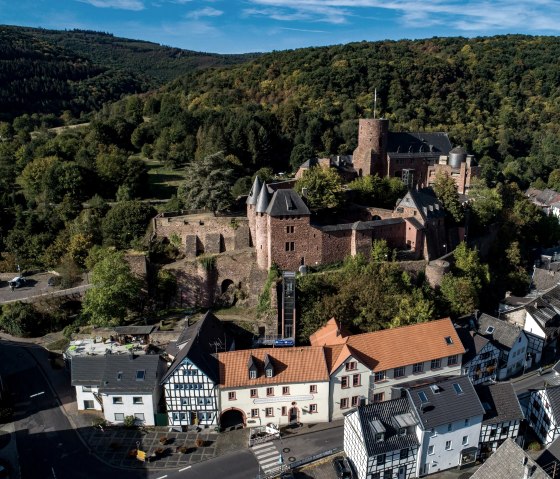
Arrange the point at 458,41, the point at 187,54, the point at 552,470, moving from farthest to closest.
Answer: the point at 187,54 < the point at 458,41 < the point at 552,470

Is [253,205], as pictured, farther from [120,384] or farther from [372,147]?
[120,384]

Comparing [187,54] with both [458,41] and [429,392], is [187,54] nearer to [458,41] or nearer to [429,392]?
[458,41]

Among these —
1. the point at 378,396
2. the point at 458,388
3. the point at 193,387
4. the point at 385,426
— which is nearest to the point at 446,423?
the point at 458,388

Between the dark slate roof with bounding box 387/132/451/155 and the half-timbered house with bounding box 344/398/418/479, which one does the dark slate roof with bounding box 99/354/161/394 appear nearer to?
the half-timbered house with bounding box 344/398/418/479

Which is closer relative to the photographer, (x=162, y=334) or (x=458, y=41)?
(x=162, y=334)

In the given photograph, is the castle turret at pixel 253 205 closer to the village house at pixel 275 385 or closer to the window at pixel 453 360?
the village house at pixel 275 385

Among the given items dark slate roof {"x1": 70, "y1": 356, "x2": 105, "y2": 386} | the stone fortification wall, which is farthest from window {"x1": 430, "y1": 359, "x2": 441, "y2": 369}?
dark slate roof {"x1": 70, "y1": 356, "x2": 105, "y2": 386}

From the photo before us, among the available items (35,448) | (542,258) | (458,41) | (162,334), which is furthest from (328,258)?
(458,41)

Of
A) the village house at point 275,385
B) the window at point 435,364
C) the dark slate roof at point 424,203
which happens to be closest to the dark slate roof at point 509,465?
the window at point 435,364
